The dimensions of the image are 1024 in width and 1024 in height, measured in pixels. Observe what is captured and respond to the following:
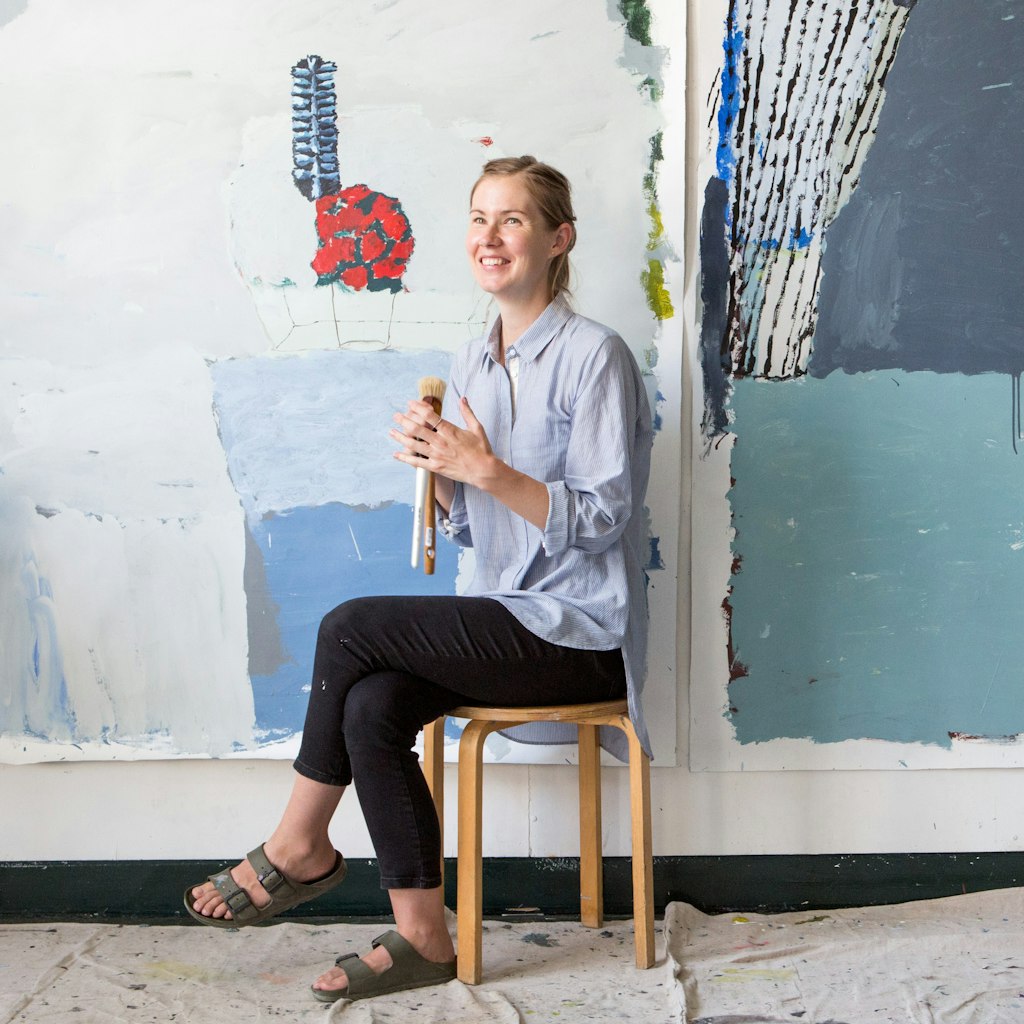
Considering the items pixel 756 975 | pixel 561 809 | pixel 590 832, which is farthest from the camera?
pixel 561 809

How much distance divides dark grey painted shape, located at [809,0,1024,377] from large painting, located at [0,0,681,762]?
0.36 meters

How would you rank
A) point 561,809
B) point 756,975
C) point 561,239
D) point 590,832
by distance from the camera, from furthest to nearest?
1. point 561,809
2. point 590,832
3. point 561,239
4. point 756,975

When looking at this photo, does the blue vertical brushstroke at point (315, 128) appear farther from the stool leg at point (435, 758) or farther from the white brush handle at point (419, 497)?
the stool leg at point (435, 758)

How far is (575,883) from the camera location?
2.09 m

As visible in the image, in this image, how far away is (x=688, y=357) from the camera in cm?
205

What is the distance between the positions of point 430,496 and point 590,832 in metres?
0.69

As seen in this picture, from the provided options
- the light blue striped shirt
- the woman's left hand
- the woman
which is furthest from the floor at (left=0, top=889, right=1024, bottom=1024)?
the woman's left hand

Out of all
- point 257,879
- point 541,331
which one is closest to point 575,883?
point 257,879

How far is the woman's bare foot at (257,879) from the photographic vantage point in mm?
1728

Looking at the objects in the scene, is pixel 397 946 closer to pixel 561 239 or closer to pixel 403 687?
pixel 403 687

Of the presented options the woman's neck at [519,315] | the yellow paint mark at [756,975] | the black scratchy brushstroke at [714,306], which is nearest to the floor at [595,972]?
the yellow paint mark at [756,975]

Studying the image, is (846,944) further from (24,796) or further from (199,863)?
(24,796)

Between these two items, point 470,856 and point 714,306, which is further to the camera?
point 714,306

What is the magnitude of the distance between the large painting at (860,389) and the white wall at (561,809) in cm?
6
